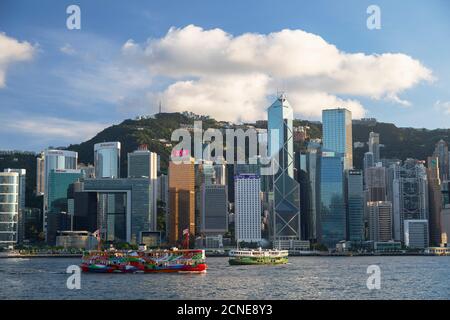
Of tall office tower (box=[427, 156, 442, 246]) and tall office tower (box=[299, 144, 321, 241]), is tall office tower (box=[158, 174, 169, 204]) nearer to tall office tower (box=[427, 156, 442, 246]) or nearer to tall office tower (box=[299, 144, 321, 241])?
tall office tower (box=[299, 144, 321, 241])

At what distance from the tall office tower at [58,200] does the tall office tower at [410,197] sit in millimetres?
47572

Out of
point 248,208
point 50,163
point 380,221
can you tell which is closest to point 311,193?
point 248,208

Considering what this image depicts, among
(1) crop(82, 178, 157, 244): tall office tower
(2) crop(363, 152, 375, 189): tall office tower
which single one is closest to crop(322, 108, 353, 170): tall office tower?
(2) crop(363, 152, 375, 189): tall office tower

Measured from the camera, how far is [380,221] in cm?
9400

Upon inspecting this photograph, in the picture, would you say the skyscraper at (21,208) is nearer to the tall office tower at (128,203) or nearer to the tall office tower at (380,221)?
the tall office tower at (128,203)

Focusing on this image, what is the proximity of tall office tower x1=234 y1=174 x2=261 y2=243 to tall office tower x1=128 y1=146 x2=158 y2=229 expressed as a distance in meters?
12.2

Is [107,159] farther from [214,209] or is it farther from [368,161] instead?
[368,161]

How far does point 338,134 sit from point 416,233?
21961 millimetres

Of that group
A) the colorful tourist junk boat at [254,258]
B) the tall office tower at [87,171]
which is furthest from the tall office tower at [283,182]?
the colorful tourist junk boat at [254,258]

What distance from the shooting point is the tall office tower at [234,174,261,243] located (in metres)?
94.1

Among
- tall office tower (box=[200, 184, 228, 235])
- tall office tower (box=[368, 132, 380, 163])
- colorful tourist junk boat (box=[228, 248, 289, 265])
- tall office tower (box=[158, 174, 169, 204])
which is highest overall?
tall office tower (box=[368, 132, 380, 163])

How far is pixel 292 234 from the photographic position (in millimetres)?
94625
